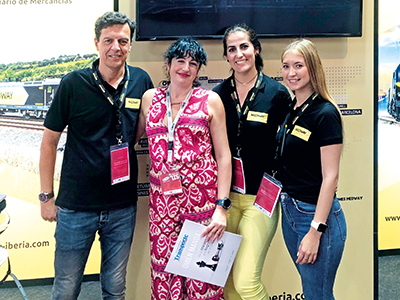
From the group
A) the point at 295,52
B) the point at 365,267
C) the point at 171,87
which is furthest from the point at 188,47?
the point at 365,267

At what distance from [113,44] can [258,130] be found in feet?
2.90

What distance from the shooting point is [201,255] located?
1.76 meters

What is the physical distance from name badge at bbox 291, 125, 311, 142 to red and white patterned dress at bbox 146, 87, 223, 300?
43cm

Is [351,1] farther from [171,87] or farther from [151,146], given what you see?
[151,146]

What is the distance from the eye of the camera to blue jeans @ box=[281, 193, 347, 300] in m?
1.51

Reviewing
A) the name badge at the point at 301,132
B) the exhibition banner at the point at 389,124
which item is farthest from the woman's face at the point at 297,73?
the exhibition banner at the point at 389,124

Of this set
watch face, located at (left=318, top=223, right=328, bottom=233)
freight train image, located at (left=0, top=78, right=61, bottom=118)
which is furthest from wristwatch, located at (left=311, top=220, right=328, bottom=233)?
freight train image, located at (left=0, top=78, right=61, bottom=118)

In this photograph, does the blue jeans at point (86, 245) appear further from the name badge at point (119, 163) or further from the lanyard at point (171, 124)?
the lanyard at point (171, 124)

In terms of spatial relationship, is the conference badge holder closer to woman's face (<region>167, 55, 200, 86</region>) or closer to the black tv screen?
woman's face (<region>167, 55, 200, 86</region>)

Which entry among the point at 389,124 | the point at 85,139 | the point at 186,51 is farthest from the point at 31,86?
the point at 389,124

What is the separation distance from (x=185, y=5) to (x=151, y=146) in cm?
105

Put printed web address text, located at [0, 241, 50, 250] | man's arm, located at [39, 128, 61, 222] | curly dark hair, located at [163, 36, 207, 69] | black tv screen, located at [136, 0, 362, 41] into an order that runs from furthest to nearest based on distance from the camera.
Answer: printed web address text, located at [0, 241, 50, 250] < black tv screen, located at [136, 0, 362, 41] < man's arm, located at [39, 128, 61, 222] < curly dark hair, located at [163, 36, 207, 69]

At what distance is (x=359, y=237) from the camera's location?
2516mm

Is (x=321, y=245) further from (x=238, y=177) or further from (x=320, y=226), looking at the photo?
(x=238, y=177)
